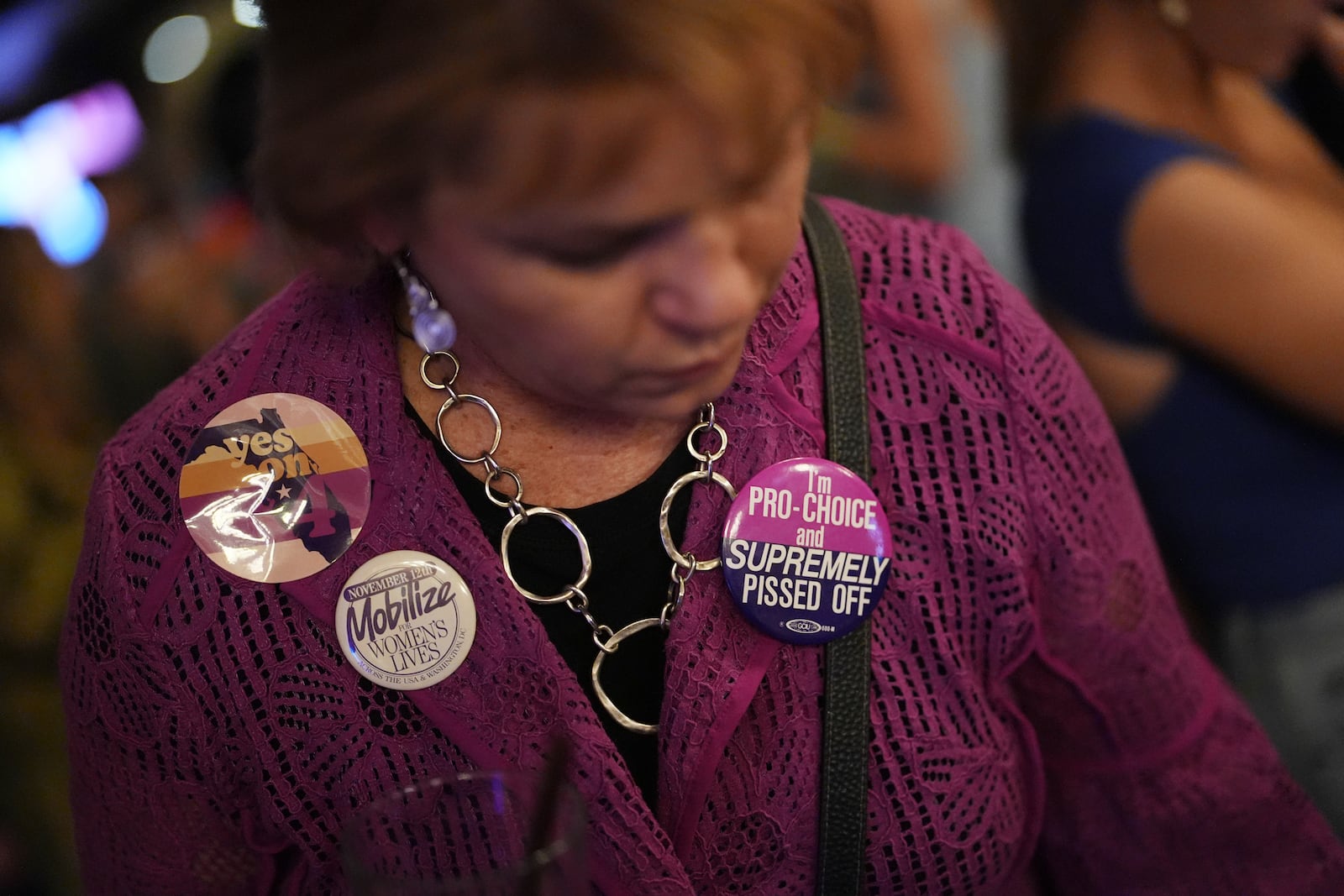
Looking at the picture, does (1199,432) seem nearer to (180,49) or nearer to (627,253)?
(627,253)

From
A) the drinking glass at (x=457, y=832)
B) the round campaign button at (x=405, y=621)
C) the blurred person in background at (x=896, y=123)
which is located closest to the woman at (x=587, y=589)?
the round campaign button at (x=405, y=621)

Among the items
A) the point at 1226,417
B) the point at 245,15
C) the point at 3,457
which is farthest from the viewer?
the point at 3,457

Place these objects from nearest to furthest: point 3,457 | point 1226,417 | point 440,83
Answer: point 440,83 < point 1226,417 < point 3,457

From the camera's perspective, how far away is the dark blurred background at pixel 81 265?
2.06m

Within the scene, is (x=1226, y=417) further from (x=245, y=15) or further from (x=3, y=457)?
(x=3, y=457)

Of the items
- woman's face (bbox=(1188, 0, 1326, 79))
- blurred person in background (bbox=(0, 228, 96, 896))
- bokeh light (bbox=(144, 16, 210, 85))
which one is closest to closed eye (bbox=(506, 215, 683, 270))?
woman's face (bbox=(1188, 0, 1326, 79))

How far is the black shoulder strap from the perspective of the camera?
875 millimetres

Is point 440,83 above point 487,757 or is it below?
above

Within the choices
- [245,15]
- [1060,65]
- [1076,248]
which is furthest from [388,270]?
[1060,65]

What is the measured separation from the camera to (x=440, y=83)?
615 mm

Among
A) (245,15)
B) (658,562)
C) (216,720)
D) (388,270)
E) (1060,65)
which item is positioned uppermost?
(1060,65)

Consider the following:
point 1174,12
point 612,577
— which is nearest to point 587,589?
point 612,577

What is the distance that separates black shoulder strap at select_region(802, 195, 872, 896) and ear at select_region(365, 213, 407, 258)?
36 centimetres

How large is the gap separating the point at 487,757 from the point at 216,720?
8.6 inches
